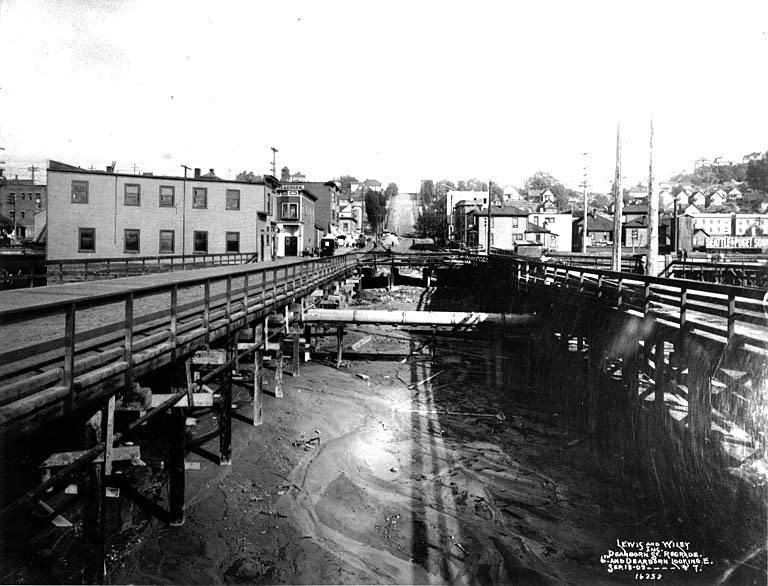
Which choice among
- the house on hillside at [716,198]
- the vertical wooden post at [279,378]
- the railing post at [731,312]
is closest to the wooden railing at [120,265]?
the vertical wooden post at [279,378]

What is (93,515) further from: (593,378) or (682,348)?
(593,378)

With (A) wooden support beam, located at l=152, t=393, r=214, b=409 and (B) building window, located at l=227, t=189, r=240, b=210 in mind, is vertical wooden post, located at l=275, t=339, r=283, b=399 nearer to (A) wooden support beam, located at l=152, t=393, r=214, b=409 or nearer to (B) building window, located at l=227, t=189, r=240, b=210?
(A) wooden support beam, located at l=152, t=393, r=214, b=409

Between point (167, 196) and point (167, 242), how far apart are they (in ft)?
11.0

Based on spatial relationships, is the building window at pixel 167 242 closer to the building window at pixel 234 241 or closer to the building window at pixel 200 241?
the building window at pixel 200 241

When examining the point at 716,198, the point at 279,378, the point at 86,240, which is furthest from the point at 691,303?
the point at 716,198

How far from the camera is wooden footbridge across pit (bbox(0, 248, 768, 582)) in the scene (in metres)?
5.96

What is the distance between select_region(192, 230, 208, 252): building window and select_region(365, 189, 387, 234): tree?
10962 centimetres

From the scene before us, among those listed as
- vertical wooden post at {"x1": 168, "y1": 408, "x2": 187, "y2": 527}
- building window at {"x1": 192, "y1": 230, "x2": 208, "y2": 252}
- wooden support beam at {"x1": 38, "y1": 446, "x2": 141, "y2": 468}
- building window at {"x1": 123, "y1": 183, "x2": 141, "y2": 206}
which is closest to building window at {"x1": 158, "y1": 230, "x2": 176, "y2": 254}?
building window at {"x1": 192, "y1": 230, "x2": 208, "y2": 252}

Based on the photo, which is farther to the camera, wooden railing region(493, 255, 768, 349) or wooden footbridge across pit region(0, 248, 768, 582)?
wooden railing region(493, 255, 768, 349)

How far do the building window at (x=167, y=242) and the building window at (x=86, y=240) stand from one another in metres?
4.33

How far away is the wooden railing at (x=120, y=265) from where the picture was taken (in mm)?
23659

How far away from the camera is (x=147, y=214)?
133 feet

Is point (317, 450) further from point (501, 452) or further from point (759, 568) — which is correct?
point (759, 568)

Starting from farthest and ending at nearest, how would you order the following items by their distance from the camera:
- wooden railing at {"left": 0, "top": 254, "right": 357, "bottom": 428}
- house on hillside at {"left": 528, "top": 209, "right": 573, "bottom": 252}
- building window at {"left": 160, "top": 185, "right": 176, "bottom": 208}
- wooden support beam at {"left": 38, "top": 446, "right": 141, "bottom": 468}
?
house on hillside at {"left": 528, "top": 209, "right": 573, "bottom": 252} → building window at {"left": 160, "top": 185, "right": 176, "bottom": 208} → wooden support beam at {"left": 38, "top": 446, "right": 141, "bottom": 468} → wooden railing at {"left": 0, "top": 254, "right": 357, "bottom": 428}
